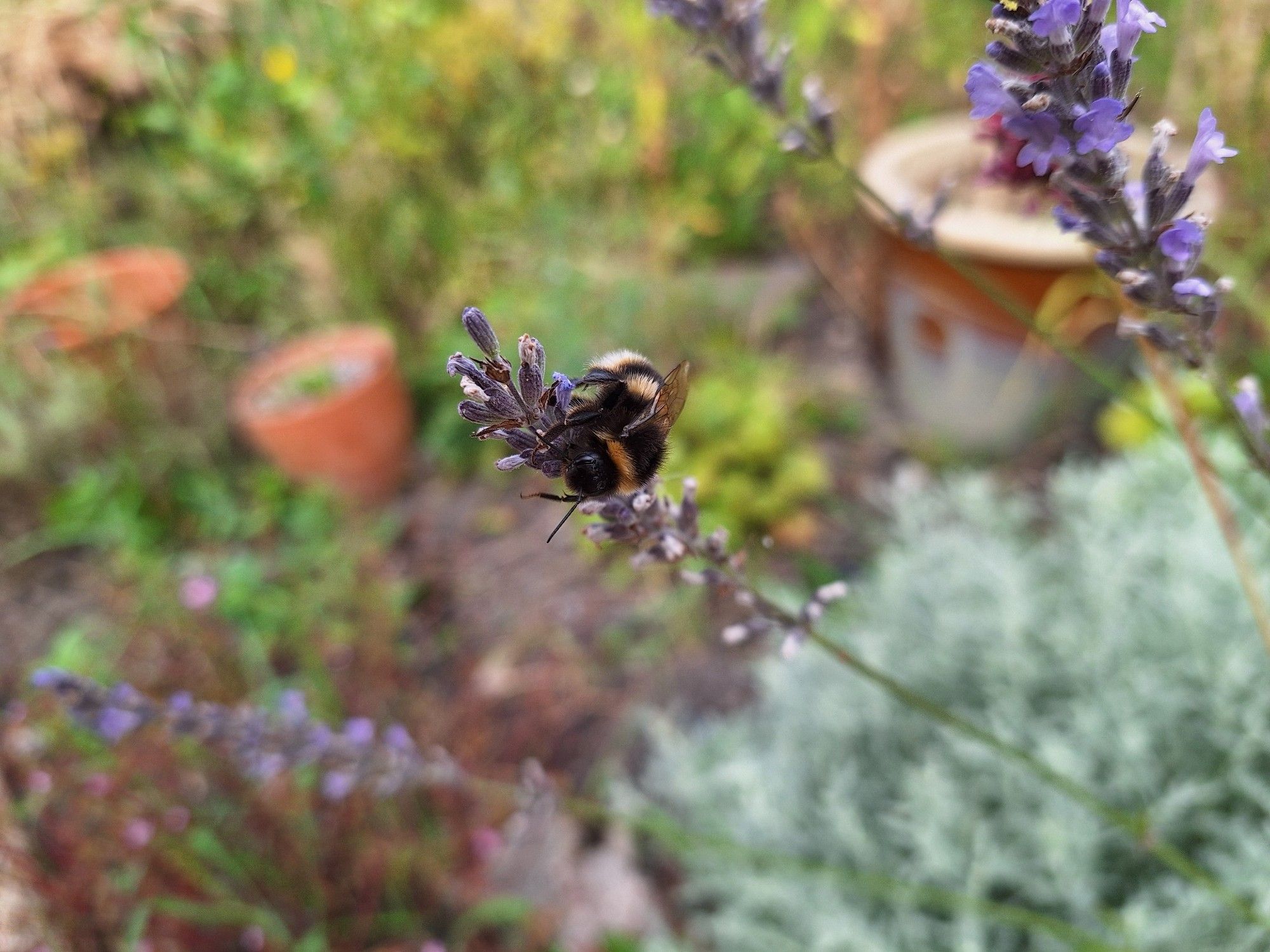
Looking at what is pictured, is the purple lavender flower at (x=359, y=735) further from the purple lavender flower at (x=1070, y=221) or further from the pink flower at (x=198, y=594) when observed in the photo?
the pink flower at (x=198, y=594)

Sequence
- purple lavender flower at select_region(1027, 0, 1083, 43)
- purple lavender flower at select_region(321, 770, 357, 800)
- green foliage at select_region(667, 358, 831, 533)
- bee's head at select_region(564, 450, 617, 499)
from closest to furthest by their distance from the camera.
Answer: purple lavender flower at select_region(1027, 0, 1083, 43) < bee's head at select_region(564, 450, 617, 499) < purple lavender flower at select_region(321, 770, 357, 800) < green foliage at select_region(667, 358, 831, 533)

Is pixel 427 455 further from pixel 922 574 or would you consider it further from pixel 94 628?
pixel 922 574

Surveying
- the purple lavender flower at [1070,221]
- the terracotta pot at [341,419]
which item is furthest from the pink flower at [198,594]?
the purple lavender flower at [1070,221]

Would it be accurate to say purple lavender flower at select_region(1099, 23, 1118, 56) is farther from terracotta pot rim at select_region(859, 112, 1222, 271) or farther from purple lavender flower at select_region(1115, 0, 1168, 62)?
terracotta pot rim at select_region(859, 112, 1222, 271)

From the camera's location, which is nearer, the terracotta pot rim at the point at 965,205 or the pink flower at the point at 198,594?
the terracotta pot rim at the point at 965,205

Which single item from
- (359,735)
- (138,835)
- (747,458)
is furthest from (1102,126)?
(747,458)

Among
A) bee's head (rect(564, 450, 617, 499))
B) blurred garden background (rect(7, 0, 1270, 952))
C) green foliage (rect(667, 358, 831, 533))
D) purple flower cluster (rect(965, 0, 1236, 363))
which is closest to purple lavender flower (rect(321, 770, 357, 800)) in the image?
blurred garden background (rect(7, 0, 1270, 952))

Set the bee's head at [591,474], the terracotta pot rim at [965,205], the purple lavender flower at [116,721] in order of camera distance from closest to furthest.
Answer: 1. the bee's head at [591,474]
2. the purple lavender flower at [116,721]
3. the terracotta pot rim at [965,205]
